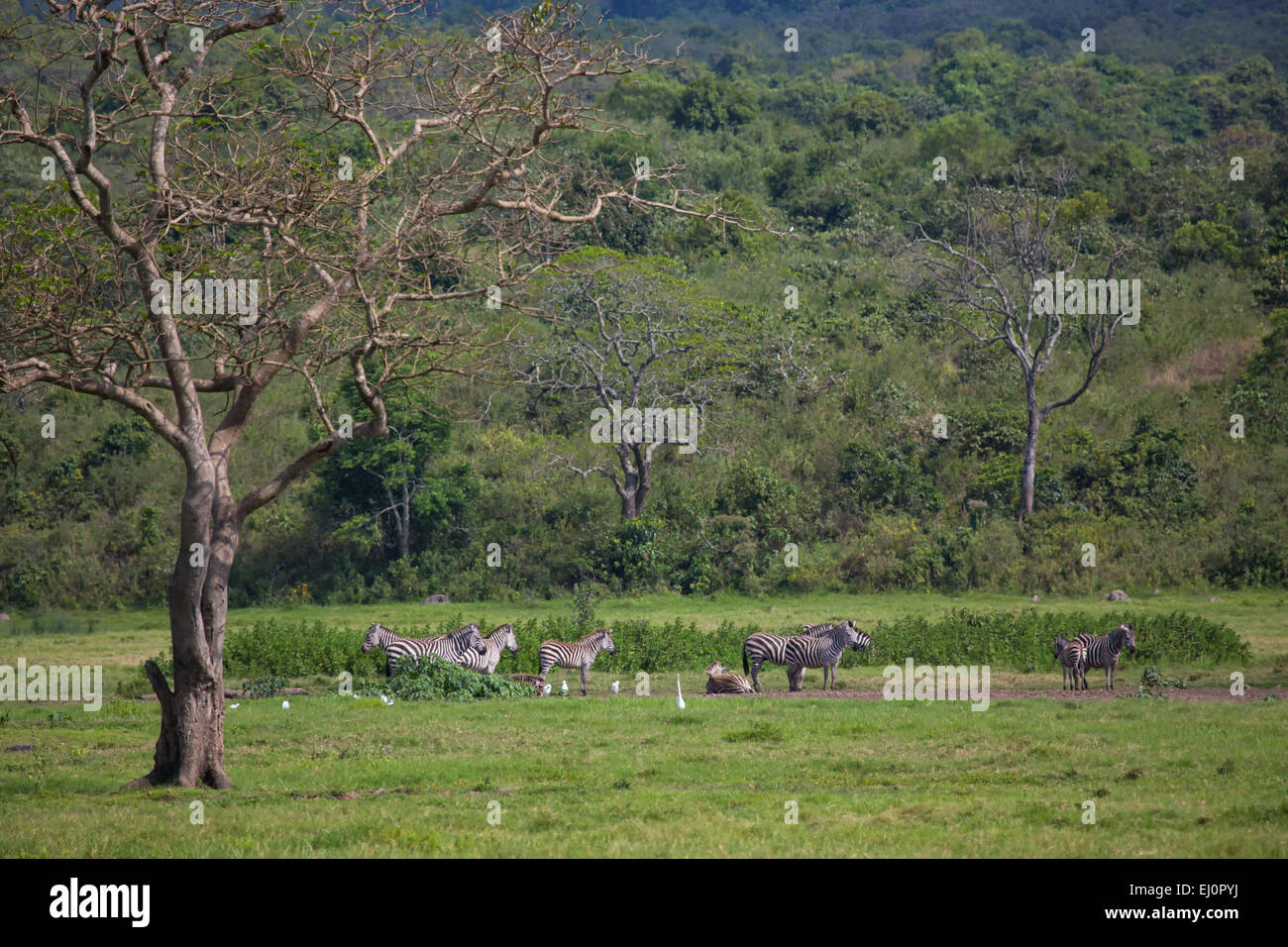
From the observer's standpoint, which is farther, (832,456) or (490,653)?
(832,456)

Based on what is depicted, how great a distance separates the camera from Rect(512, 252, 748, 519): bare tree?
33.4m

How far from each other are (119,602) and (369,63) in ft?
76.7

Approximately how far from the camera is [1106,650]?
1898 centimetres

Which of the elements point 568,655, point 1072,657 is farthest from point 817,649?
point 568,655

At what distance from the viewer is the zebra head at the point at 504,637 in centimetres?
2091

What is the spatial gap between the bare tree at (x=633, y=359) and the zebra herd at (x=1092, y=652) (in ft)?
51.6

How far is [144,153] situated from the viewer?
13.9 meters

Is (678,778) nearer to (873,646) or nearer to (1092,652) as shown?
(1092,652)

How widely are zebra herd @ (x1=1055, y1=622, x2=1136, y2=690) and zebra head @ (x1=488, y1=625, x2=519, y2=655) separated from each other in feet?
28.7

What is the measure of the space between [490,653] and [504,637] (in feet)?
1.77

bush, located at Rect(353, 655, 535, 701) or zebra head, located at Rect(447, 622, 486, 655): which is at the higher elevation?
zebra head, located at Rect(447, 622, 486, 655)

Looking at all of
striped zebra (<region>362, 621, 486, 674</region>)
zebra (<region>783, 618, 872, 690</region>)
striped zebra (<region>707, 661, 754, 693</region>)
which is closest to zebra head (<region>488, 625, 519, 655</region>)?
striped zebra (<region>362, 621, 486, 674</region>)

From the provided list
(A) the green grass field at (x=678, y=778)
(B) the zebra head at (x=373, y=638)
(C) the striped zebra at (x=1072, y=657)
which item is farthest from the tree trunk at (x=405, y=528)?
(C) the striped zebra at (x=1072, y=657)

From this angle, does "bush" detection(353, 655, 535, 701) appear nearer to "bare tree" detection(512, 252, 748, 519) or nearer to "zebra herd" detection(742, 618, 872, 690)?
"zebra herd" detection(742, 618, 872, 690)
